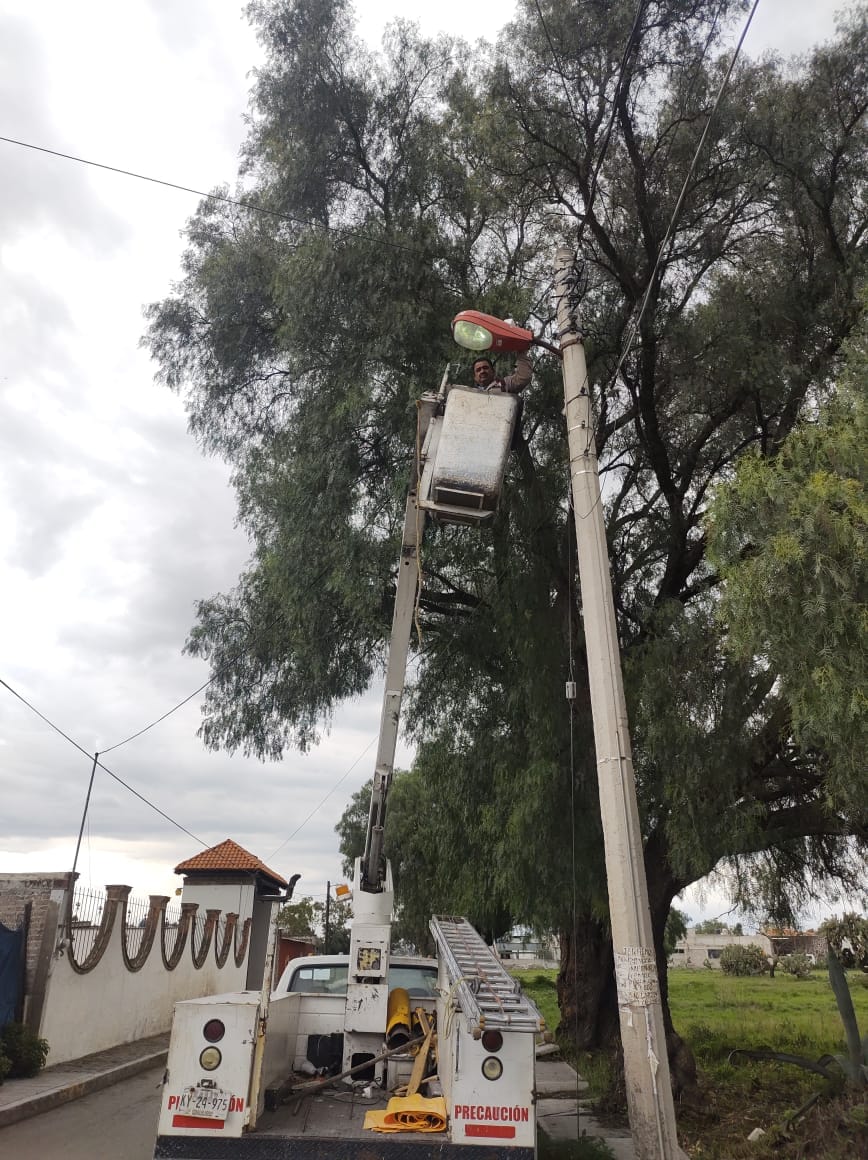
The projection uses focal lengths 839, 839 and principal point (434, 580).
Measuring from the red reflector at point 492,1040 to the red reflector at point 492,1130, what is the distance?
1.25 ft

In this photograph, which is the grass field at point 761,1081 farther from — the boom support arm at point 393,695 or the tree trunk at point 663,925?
the boom support arm at point 393,695

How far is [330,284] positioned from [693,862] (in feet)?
25.8

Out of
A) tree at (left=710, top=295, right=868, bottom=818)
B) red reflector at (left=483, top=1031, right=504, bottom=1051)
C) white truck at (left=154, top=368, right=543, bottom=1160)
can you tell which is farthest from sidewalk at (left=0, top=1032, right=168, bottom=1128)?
tree at (left=710, top=295, right=868, bottom=818)

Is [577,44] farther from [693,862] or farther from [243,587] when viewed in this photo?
[693,862]

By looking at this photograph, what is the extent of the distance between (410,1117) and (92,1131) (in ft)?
16.5

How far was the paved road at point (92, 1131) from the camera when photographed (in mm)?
7219

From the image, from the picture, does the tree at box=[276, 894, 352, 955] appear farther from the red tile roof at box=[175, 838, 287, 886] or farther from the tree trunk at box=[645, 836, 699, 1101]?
the tree trunk at box=[645, 836, 699, 1101]

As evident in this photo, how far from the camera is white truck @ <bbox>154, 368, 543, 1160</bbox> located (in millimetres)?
4648

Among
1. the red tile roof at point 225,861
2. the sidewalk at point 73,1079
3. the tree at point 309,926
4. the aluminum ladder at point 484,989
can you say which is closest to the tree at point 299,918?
the tree at point 309,926

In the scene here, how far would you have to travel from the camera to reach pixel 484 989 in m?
5.26

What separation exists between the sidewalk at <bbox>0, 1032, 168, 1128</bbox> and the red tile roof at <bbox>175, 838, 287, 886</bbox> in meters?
9.63

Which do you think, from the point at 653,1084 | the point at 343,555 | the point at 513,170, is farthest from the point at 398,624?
the point at 513,170

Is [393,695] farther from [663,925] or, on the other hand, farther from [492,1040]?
[663,925]

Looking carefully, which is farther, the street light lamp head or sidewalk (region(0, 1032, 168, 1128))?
sidewalk (region(0, 1032, 168, 1128))
